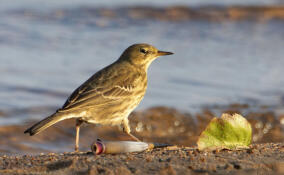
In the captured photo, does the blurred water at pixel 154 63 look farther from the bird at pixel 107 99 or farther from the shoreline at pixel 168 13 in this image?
the bird at pixel 107 99

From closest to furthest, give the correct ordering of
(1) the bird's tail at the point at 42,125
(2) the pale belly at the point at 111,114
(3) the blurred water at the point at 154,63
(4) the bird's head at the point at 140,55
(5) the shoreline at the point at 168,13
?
1. (1) the bird's tail at the point at 42,125
2. (2) the pale belly at the point at 111,114
3. (4) the bird's head at the point at 140,55
4. (3) the blurred water at the point at 154,63
5. (5) the shoreline at the point at 168,13

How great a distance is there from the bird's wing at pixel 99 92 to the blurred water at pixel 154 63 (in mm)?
3274

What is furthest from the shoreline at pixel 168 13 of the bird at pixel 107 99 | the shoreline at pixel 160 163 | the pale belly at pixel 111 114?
the shoreline at pixel 160 163

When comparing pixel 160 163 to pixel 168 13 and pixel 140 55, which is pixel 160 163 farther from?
pixel 168 13

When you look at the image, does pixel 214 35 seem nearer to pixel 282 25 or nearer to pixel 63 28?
pixel 282 25

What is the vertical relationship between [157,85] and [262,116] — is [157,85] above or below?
above

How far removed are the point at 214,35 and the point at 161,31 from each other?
1.60m

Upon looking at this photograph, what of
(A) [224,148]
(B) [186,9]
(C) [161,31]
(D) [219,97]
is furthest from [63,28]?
(A) [224,148]

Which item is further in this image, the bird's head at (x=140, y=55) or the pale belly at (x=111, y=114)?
the bird's head at (x=140, y=55)

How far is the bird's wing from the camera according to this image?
7094mm

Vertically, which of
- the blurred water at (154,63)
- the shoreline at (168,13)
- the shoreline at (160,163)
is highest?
the shoreline at (168,13)

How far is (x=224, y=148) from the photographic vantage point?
5805mm

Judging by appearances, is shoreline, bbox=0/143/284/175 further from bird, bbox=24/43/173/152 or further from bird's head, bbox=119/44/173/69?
bird's head, bbox=119/44/173/69

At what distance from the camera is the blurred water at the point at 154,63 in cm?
1174
